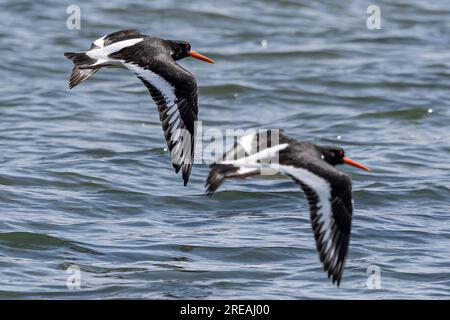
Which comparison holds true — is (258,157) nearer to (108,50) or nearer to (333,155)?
(333,155)

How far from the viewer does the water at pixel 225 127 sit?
9.55 m

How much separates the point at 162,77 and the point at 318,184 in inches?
90.3

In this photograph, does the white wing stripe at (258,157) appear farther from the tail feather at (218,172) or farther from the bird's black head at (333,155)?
the bird's black head at (333,155)

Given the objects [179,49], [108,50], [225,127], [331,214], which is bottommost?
[225,127]

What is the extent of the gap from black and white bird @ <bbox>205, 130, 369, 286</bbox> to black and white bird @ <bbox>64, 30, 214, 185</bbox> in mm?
1520

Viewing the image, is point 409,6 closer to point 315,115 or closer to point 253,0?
point 253,0

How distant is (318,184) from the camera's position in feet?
26.5

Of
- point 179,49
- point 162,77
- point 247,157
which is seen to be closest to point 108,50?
point 162,77

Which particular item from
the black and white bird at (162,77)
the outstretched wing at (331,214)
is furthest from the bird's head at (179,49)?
the outstretched wing at (331,214)

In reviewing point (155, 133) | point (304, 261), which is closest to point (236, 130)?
point (155, 133)

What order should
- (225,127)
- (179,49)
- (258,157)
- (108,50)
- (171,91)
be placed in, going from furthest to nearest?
(225,127) < (179,49) < (108,50) < (171,91) < (258,157)

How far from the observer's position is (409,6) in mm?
22688

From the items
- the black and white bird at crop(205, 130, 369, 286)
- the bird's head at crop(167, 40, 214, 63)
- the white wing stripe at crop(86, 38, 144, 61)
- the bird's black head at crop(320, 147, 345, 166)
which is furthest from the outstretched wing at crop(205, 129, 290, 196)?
the bird's head at crop(167, 40, 214, 63)

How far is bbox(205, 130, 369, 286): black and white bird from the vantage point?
8.05 m
